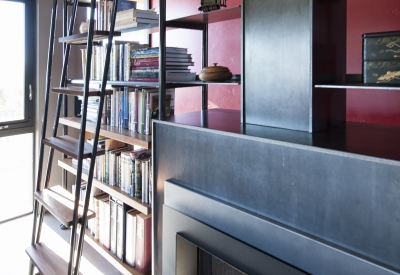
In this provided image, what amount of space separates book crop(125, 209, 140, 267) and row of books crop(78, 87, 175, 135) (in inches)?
21.0

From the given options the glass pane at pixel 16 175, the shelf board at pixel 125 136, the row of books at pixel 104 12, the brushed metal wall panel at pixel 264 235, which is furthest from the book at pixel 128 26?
the glass pane at pixel 16 175

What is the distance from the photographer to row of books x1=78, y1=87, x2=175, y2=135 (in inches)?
78.6

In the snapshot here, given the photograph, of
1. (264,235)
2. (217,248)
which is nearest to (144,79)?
(217,248)

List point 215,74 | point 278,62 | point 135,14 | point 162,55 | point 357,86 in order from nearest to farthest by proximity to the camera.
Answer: point 357,86
point 278,62
point 215,74
point 162,55
point 135,14

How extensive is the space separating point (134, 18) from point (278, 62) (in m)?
1.02

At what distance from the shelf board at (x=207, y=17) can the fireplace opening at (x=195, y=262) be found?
3.29ft

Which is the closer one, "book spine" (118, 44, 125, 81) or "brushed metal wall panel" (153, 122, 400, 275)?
"brushed metal wall panel" (153, 122, 400, 275)

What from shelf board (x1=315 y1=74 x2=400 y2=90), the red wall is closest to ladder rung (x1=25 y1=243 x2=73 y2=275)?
the red wall

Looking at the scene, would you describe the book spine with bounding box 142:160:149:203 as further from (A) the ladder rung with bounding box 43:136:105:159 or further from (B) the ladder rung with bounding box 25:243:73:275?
(B) the ladder rung with bounding box 25:243:73:275

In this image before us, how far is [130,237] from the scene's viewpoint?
220cm

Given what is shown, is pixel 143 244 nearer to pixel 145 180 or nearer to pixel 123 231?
pixel 123 231

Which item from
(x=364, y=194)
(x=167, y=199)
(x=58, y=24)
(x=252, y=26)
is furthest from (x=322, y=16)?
(x=58, y=24)

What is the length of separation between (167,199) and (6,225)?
2.23 meters

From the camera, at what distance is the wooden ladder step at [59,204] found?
185cm
